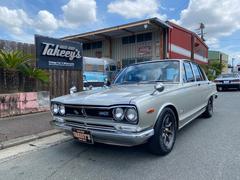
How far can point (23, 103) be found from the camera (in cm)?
741

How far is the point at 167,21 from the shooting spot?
19500 millimetres

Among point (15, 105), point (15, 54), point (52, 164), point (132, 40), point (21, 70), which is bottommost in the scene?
point (52, 164)

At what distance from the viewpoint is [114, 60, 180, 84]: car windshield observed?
4.81 meters

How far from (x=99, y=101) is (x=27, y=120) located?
157 inches

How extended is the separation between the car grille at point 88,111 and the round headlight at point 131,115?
26 cm

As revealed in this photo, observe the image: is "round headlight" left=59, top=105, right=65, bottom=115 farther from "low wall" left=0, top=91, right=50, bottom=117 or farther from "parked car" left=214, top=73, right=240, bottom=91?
"parked car" left=214, top=73, right=240, bottom=91

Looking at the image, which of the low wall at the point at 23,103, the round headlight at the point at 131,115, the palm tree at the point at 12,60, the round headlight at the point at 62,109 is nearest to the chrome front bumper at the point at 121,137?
the round headlight at the point at 131,115

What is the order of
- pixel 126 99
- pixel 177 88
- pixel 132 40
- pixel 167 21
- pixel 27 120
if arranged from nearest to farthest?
pixel 126 99 → pixel 177 88 → pixel 27 120 → pixel 167 21 → pixel 132 40

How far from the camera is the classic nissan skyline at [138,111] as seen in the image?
327 centimetres

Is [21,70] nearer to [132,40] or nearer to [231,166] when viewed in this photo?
[231,166]

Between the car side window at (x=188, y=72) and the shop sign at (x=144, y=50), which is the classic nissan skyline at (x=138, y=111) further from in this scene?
the shop sign at (x=144, y=50)

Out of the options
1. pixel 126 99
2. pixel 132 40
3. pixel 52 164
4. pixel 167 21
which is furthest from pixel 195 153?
pixel 132 40

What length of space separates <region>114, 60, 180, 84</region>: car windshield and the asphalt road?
1338 millimetres

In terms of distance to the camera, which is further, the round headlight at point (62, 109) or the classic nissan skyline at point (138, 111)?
the round headlight at point (62, 109)
